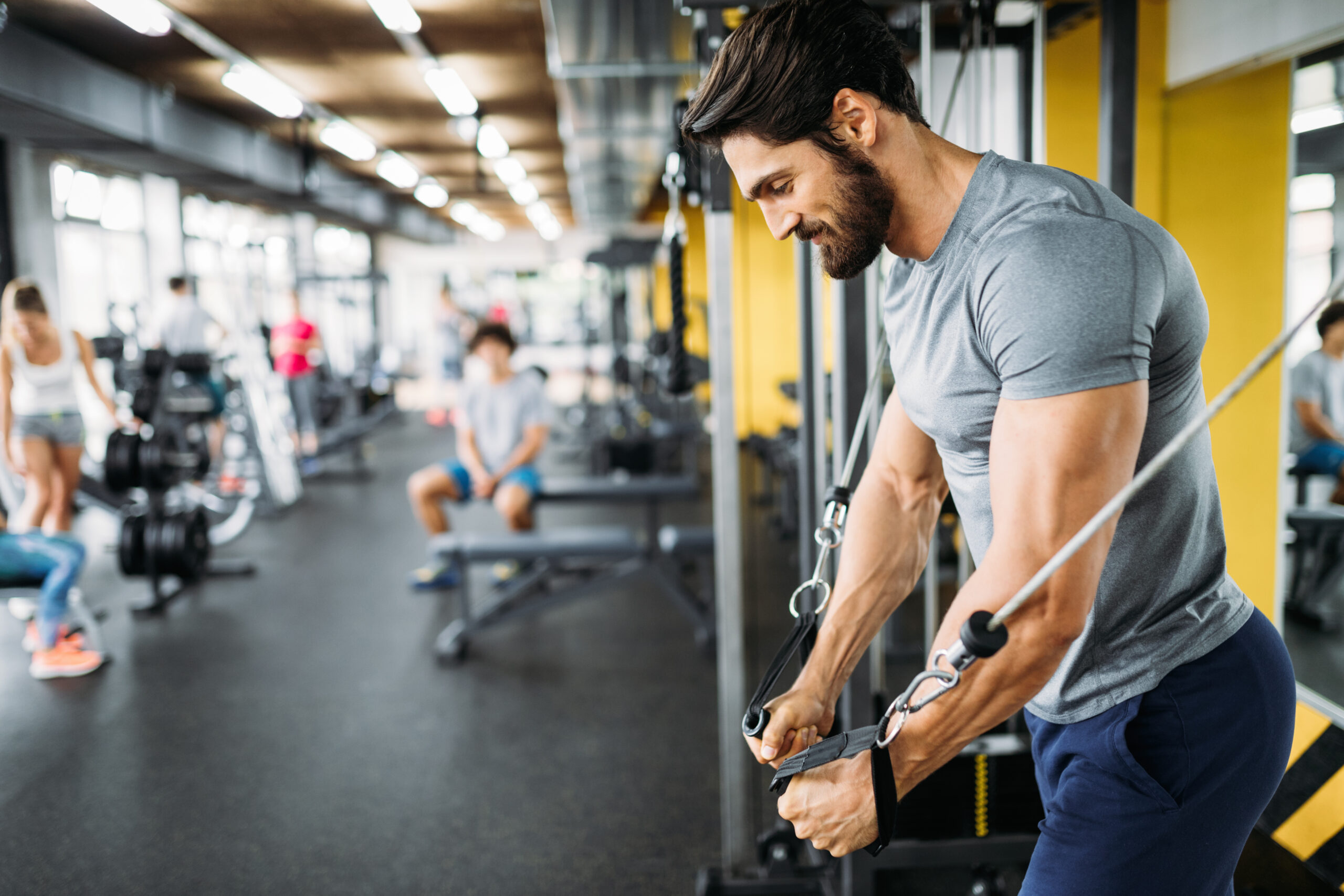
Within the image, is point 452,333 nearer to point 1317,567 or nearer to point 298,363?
point 298,363

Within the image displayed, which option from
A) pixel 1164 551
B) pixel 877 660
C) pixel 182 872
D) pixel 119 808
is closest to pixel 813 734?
pixel 1164 551

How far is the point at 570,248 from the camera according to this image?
15438 millimetres

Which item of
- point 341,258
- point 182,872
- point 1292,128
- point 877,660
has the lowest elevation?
point 182,872

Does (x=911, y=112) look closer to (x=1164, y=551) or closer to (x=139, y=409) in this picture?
(x=1164, y=551)

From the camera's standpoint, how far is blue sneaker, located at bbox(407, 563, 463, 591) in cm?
390

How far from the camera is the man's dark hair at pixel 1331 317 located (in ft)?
6.88

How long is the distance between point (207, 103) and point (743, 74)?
6002 millimetres

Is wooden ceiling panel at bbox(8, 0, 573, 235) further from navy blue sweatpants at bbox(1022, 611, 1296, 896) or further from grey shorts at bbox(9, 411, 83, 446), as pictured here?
navy blue sweatpants at bbox(1022, 611, 1296, 896)

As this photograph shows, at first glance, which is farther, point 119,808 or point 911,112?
point 119,808

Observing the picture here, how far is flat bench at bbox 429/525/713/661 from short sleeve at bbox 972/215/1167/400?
8.03ft

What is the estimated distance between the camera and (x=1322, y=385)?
2330mm

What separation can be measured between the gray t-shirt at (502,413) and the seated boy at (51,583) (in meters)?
1.50

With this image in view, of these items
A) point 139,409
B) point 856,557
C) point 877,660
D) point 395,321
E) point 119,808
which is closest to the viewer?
point 856,557

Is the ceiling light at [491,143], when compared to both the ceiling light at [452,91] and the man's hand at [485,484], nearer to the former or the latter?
the ceiling light at [452,91]
